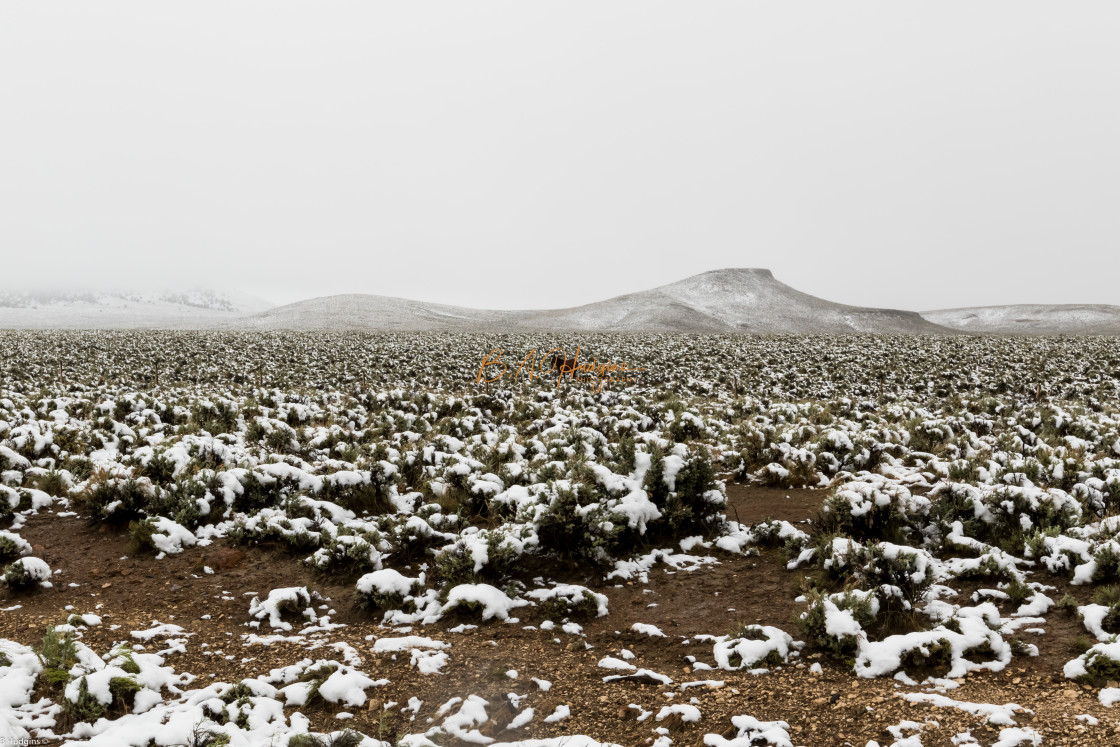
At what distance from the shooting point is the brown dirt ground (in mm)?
4090

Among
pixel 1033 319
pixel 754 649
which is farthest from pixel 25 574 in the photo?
pixel 1033 319

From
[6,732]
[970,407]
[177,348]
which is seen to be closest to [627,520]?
[6,732]

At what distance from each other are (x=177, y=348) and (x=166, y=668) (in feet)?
111

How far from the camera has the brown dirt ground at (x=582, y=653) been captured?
4.09m

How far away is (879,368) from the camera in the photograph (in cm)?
2522

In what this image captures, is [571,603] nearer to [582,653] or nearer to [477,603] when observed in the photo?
[582,653]

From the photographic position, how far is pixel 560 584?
6.58 meters

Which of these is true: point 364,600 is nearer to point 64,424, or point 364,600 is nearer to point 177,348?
point 64,424

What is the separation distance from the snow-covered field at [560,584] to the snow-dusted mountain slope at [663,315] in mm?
68167

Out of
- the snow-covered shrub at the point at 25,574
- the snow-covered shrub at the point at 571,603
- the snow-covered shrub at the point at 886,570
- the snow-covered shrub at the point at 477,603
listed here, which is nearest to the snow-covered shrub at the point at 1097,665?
the snow-covered shrub at the point at 886,570

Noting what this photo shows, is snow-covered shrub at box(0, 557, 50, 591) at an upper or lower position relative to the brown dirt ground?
upper

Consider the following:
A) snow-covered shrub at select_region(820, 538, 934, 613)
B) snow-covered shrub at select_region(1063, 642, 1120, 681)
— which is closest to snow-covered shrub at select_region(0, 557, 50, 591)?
snow-covered shrub at select_region(820, 538, 934, 613)

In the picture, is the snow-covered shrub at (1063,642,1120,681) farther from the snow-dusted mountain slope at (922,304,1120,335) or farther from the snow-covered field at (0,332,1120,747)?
the snow-dusted mountain slope at (922,304,1120,335)

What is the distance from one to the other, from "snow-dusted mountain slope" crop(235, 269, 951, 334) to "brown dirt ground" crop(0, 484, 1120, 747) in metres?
71.4
